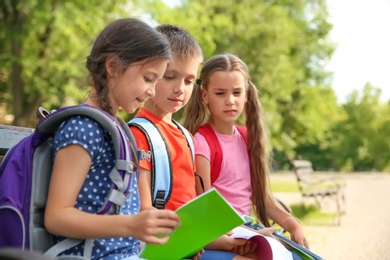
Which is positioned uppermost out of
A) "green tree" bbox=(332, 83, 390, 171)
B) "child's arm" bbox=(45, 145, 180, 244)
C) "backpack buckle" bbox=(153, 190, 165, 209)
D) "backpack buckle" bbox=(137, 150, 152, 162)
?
"backpack buckle" bbox=(137, 150, 152, 162)

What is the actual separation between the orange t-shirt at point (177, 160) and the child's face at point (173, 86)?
0.07 metres

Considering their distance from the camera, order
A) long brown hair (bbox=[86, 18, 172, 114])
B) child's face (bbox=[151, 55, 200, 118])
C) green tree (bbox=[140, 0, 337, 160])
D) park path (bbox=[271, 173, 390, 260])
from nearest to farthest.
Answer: long brown hair (bbox=[86, 18, 172, 114]) → child's face (bbox=[151, 55, 200, 118]) → park path (bbox=[271, 173, 390, 260]) → green tree (bbox=[140, 0, 337, 160])

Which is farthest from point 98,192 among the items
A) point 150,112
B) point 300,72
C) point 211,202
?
point 300,72

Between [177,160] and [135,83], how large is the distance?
0.72 meters

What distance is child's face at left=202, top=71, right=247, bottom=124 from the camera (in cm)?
344

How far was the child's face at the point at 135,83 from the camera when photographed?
2291 mm

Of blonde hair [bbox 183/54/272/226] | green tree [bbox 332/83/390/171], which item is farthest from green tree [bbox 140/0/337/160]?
green tree [bbox 332/83/390/171]

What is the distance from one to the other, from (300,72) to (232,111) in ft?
94.4

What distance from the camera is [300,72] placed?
31.8 meters

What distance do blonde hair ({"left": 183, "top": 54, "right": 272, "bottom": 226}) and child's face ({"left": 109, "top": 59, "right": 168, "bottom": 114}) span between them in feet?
3.84

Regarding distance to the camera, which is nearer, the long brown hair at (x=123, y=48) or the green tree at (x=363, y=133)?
the long brown hair at (x=123, y=48)

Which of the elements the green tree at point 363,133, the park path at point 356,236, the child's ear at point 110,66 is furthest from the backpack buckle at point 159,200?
the green tree at point 363,133

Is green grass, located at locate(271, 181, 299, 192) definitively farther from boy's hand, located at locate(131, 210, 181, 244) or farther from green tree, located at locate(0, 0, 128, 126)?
boy's hand, located at locate(131, 210, 181, 244)

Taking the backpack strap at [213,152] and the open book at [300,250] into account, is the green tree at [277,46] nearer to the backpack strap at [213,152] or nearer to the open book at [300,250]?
the backpack strap at [213,152]
